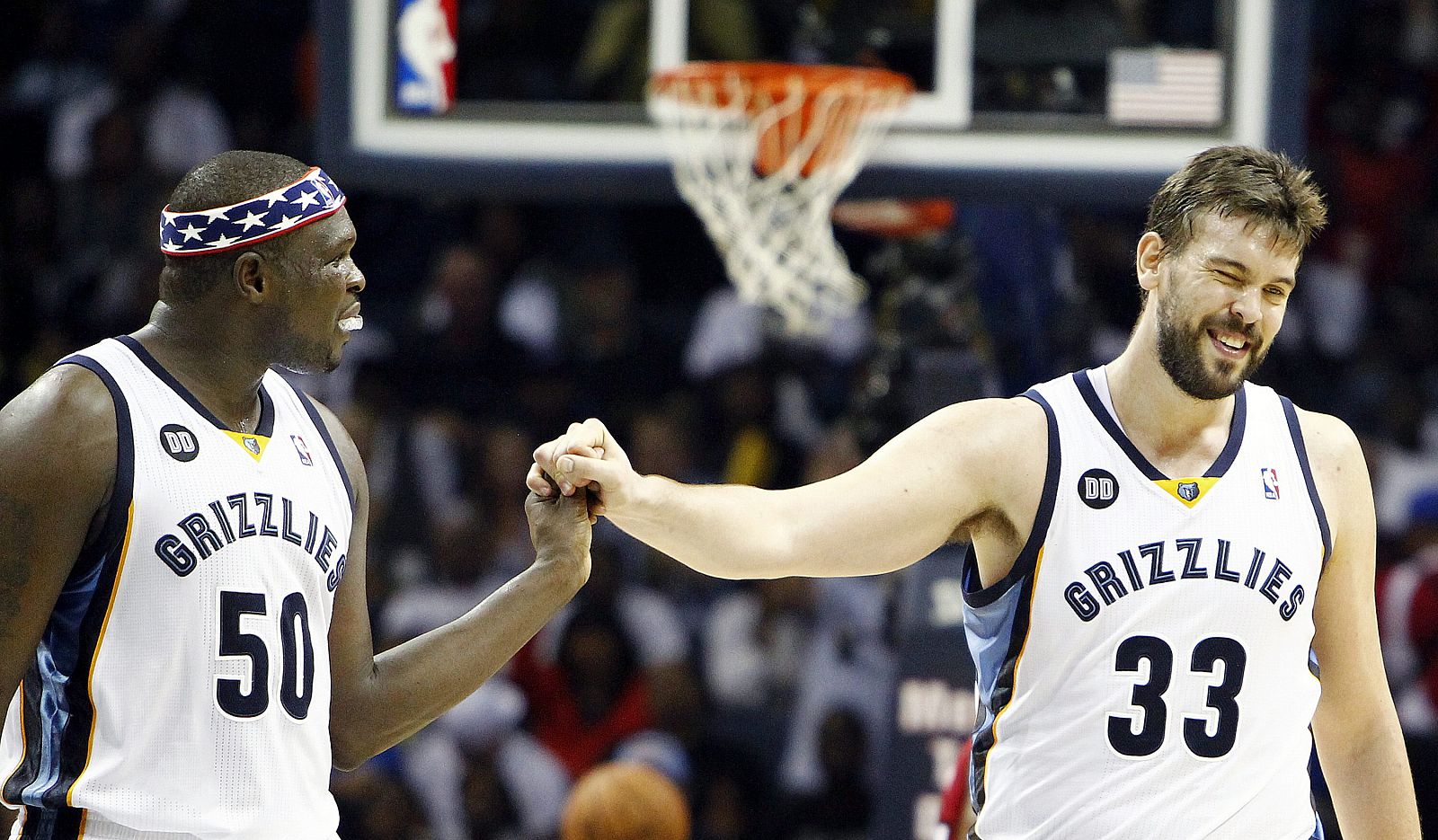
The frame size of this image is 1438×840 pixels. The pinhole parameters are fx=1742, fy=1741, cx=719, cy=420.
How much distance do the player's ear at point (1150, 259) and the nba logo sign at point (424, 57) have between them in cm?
364

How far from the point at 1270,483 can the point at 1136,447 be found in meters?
0.27

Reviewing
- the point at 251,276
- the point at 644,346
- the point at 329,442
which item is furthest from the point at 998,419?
the point at 644,346

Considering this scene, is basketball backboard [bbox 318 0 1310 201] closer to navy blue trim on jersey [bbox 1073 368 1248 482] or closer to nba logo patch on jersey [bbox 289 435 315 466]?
navy blue trim on jersey [bbox 1073 368 1248 482]

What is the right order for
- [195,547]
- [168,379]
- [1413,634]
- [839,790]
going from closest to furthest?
1. [195,547]
2. [168,379]
3. [839,790]
4. [1413,634]

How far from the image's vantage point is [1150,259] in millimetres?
3396

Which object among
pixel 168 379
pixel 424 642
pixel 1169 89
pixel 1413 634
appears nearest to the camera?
pixel 168 379

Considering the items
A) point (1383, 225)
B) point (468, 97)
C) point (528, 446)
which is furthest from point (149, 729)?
point (1383, 225)

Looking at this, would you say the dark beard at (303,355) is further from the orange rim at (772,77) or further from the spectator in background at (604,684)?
the spectator in background at (604,684)

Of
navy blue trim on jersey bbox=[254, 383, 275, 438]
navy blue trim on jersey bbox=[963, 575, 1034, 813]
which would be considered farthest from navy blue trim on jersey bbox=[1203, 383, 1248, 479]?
navy blue trim on jersey bbox=[254, 383, 275, 438]

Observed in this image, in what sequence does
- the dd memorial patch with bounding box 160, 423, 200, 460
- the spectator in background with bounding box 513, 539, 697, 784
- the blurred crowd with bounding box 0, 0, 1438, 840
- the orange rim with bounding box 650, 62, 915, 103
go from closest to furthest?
the dd memorial patch with bounding box 160, 423, 200, 460 → the orange rim with bounding box 650, 62, 915, 103 → the blurred crowd with bounding box 0, 0, 1438, 840 → the spectator in background with bounding box 513, 539, 697, 784

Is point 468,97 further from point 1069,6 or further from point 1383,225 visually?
point 1383,225

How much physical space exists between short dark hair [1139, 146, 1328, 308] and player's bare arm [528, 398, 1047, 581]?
459 millimetres

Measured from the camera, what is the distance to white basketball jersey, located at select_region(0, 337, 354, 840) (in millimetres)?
2898

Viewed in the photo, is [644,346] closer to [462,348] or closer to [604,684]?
[462,348]
